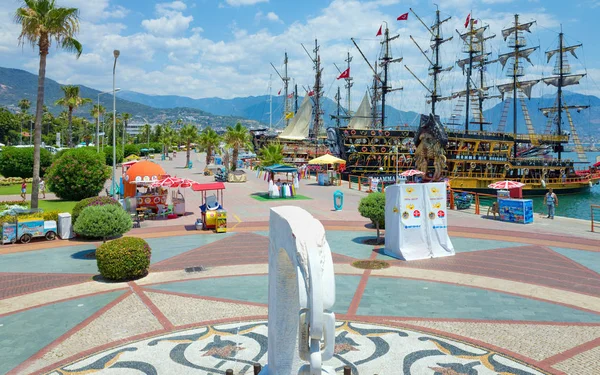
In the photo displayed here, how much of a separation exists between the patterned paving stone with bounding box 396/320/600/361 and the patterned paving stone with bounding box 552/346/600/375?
0.31 meters

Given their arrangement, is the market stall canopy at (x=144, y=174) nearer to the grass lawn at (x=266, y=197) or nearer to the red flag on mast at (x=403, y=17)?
the grass lawn at (x=266, y=197)

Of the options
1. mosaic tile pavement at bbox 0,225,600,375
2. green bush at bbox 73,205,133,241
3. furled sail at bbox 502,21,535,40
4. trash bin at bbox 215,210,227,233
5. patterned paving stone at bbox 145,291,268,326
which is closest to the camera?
mosaic tile pavement at bbox 0,225,600,375

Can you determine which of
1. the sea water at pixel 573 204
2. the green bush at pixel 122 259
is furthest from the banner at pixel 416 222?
the sea water at pixel 573 204

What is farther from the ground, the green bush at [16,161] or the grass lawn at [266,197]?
the green bush at [16,161]

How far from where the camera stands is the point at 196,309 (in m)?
10.7

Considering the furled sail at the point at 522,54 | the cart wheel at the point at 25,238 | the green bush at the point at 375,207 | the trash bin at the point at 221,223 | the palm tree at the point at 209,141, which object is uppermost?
the furled sail at the point at 522,54

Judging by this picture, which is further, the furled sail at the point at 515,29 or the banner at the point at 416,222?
the furled sail at the point at 515,29

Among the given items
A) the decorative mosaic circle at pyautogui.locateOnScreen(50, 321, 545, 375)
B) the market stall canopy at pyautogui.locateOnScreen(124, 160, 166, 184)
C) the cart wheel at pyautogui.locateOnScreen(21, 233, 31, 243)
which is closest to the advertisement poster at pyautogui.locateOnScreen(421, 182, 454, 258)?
the decorative mosaic circle at pyautogui.locateOnScreen(50, 321, 545, 375)

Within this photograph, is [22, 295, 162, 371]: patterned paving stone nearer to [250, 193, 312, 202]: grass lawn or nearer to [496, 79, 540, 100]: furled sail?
[250, 193, 312, 202]: grass lawn

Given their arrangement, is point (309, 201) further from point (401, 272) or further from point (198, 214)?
point (401, 272)

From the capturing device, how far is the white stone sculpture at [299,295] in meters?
5.07

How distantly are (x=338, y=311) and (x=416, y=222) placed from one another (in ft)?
21.6

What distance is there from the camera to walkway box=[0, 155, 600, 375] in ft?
26.4

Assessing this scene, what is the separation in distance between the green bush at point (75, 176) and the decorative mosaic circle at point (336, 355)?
79.6 ft
